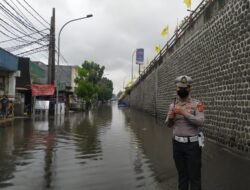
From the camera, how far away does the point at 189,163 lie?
4.24 metres

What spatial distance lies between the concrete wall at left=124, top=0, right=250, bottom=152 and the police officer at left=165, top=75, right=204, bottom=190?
205 inches

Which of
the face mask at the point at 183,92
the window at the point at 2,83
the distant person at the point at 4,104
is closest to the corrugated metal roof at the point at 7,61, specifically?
the window at the point at 2,83

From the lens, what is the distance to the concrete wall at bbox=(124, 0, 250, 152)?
31.7ft

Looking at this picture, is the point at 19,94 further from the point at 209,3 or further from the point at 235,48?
the point at 235,48

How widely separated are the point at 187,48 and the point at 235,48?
314 inches

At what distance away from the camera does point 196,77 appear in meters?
15.8

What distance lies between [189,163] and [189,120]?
53 cm

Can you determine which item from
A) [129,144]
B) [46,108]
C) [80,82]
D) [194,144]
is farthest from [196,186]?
[80,82]

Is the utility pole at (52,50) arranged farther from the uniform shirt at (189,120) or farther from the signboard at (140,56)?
the signboard at (140,56)

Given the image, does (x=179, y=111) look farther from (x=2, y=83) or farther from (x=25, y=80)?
(x=25, y=80)

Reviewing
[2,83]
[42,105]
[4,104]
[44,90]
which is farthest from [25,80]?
[4,104]

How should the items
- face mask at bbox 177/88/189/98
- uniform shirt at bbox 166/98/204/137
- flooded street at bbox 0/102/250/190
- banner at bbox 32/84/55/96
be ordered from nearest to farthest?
1. uniform shirt at bbox 166/98/204/137
2. face mask at bbox 177/88/189/98
3. flooded street at bbox 0/102/250/190
4. banner at bbox 32/84/55/96

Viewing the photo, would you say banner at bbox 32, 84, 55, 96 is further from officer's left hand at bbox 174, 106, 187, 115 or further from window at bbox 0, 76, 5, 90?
officer's left hand at bbox 174, 106, 187, 115

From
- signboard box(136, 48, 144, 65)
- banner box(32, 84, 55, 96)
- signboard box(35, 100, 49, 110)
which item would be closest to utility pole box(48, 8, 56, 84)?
banner box(32, 84, 55, 96)
